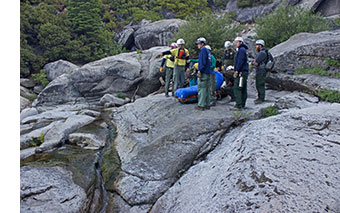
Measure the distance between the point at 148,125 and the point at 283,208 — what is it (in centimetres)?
602

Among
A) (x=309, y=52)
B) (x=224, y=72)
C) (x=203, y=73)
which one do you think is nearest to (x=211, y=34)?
(x=309, y=52)

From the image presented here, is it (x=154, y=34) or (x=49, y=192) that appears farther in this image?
(x=154, y=34)

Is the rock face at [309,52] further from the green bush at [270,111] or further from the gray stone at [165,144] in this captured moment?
the green bush at [270,111]

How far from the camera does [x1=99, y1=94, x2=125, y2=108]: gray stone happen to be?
16.2m

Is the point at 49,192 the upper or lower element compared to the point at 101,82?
lower

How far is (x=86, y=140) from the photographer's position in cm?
877

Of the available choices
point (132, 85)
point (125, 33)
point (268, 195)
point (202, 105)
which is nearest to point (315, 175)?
point (268, 195)

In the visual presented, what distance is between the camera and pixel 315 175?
12.1ft

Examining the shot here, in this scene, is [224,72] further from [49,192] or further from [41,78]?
[41,78]

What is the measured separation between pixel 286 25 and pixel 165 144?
14.5 metres

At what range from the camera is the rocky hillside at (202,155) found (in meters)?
3.72

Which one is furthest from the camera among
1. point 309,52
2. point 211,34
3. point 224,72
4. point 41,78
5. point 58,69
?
point 58,69

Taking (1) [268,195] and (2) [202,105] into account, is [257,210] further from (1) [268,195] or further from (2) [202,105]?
(2) [202,105]

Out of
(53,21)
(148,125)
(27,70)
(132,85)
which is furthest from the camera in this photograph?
(53,21)
